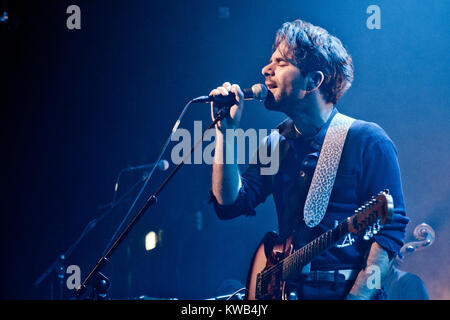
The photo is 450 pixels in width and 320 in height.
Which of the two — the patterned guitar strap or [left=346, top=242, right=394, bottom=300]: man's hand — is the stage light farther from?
[left=346, top=242, right=394, bottom=300]: man's hand

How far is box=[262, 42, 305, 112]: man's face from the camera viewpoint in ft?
6.95

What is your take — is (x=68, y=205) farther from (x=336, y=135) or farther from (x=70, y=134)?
(x=336, y=135)

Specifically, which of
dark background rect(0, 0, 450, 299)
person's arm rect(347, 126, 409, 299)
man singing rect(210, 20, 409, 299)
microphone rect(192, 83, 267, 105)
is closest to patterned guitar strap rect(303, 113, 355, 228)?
man singing rect(210, 20, 409, 299)

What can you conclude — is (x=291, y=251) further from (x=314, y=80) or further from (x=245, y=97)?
(x=314, y=80)

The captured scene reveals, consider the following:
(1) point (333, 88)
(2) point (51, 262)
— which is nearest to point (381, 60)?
(1) point (333, 88)

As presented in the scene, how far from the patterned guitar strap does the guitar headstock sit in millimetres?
277

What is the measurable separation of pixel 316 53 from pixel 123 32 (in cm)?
210

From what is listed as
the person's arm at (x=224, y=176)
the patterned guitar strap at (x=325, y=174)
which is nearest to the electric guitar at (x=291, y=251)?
the patterned guitar strap at (x=325, y=174)

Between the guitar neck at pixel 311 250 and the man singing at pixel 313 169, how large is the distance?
6 cm

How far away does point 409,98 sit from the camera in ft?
9.96

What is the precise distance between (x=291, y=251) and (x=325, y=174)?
40cm

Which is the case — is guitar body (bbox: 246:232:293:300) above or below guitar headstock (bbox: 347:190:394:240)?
below
